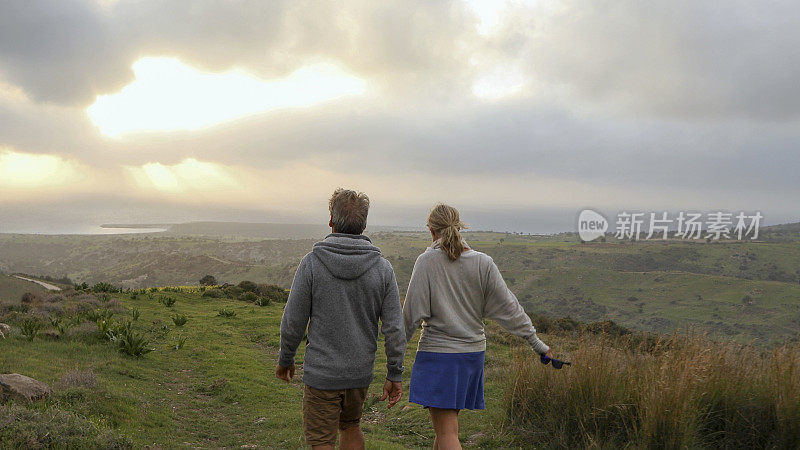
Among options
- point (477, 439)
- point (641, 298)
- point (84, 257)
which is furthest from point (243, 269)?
point (477, 439)

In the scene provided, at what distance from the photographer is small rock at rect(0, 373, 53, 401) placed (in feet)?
19.0

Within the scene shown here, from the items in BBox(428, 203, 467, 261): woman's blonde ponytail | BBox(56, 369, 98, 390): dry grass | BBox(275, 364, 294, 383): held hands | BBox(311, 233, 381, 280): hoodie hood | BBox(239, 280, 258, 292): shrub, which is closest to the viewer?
BBox(311, 233, 381, 280): hoodie hood

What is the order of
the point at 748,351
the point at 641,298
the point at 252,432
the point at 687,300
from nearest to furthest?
the point at 748,351 → the point at 252,432 → the point at 687,300 → the point at 641,298

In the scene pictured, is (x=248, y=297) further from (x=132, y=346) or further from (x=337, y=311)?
(x=337, y=311)

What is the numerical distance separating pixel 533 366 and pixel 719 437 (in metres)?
2.09

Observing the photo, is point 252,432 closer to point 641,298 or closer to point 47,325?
point 47,325

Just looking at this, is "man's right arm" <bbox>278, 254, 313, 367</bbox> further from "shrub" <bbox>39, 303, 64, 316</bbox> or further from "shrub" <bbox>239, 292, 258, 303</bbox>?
"shrub" <bbox>239, 292, 258, 303</bbox>

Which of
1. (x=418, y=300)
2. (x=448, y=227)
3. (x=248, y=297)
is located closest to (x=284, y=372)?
(x=418, y=300)

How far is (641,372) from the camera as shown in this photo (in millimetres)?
5352

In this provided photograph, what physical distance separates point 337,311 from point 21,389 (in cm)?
532

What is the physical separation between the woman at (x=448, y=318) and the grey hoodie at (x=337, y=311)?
15.1 inches

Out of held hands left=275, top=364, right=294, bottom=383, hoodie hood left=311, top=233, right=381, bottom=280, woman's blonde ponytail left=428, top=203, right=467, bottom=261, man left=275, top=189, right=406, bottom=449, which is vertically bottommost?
held hands left=275, top=364, right=294, bottom=383

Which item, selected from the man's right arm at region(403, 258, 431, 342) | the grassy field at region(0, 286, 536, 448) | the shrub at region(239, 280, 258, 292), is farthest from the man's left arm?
the shrub at region(239, 280, 258, 292)

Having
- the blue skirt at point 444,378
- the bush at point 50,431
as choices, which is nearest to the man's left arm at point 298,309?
the blue skirt at point 444,378
